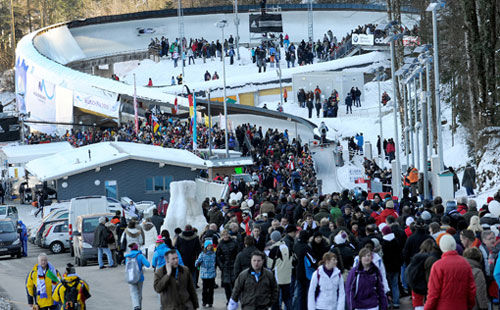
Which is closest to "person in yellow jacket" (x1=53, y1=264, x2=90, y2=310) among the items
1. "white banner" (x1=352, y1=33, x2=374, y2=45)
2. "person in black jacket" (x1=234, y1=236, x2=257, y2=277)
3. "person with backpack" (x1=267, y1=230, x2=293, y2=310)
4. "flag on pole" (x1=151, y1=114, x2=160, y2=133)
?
"person in black jacket" (x1=234, y1=236, x2=257, y2=277)

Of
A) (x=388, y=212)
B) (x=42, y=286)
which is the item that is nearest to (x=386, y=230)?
(x=388, y=212)

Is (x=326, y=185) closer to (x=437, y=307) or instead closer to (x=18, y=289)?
(x=18, y=289)

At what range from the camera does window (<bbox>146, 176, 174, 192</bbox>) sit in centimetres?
3931

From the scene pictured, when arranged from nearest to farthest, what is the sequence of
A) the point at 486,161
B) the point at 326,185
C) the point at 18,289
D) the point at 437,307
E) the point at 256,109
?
1. the point at 437,307
2. the point at 18,289
3. the point at 486,161
4. the point at 326,185
5. the point at 256,109

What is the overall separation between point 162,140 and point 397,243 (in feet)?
113

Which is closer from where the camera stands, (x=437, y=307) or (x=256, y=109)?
(x=437, y=307)

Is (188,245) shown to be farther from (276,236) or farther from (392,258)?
(392,258)

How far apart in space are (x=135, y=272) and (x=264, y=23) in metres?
58.5

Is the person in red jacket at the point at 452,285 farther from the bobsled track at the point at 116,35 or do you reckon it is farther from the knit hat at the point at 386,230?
the bobsled track at the point at 116,35

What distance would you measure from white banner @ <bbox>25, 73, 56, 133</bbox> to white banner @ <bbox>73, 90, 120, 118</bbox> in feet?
12.5

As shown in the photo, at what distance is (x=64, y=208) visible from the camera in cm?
3127

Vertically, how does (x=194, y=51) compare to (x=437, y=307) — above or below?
above

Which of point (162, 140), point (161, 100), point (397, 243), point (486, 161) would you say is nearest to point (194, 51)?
point (161, 100)

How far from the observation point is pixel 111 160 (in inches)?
1507
